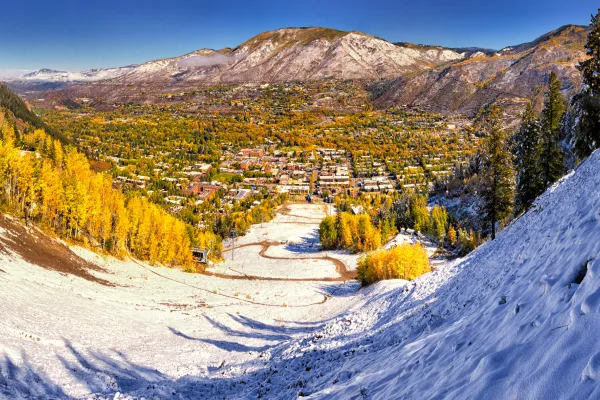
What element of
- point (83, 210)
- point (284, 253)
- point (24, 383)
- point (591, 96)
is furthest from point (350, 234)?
point (24, 383)

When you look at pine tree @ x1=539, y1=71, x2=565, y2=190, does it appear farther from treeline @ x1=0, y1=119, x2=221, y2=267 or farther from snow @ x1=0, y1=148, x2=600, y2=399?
treeline @ x1=0, y1=119, x2=221, y2=267

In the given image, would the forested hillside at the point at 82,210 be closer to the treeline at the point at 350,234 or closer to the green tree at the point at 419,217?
the treeline at the point at 350,234

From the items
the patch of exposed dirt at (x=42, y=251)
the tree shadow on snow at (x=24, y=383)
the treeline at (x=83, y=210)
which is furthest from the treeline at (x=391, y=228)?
the tree shadow on snow at (x=24, y=383)

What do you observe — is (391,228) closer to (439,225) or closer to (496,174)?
(439,225)

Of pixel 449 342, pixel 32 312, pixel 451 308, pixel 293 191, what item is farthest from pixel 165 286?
pixel 293 191

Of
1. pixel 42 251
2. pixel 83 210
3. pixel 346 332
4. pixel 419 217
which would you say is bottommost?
pixel 419 217

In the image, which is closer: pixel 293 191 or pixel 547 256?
pixel 547 256

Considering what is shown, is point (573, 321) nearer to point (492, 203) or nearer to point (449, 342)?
point (449, 342)

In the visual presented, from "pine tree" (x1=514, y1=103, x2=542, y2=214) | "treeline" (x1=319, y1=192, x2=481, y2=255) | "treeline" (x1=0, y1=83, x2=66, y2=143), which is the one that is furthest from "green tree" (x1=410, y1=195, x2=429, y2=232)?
"treeline" (x1=0, y1=83, x2=66, y2=143)
